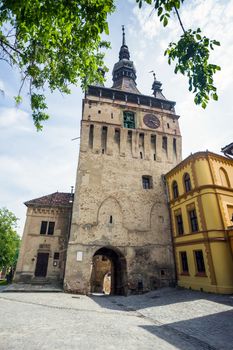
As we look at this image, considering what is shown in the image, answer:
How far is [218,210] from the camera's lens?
43.4 ft

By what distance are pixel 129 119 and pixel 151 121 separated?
265cm

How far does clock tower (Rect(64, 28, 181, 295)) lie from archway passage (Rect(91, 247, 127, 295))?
11cm

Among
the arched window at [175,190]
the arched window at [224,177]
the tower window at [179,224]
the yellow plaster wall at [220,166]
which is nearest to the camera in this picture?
the yellow plaster wall at [220,166]

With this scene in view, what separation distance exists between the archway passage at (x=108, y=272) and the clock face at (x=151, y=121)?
14118mm

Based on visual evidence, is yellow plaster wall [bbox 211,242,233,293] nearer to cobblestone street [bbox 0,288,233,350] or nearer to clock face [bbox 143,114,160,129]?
cobblestone street [bbox 0,288,233,350]

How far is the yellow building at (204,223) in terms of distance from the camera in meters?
12.1

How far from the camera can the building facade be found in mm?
17219

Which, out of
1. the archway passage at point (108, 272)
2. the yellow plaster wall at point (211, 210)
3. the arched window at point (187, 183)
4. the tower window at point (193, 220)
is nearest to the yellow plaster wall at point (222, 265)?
the yellow plaster wall at point (211, 210)

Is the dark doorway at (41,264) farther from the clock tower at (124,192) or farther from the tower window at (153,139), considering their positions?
the tower window at (153,139)

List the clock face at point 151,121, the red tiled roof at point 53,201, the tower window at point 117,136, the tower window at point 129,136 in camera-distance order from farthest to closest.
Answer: the clock face at point 151,121 → the tower window at point 129,136 → the tower window at point 117,136 → the red tiled roof at point 53,201

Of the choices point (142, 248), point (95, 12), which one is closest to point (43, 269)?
point (142, 248)

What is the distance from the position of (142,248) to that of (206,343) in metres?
11.7

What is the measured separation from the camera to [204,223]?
13.4 m

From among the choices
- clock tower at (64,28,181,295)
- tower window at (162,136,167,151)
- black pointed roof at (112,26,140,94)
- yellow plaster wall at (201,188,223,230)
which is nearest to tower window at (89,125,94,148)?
clock tower at (64,28,181,295)
